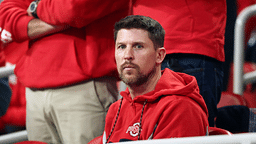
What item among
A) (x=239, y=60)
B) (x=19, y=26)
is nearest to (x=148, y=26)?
(x=19, y=26)

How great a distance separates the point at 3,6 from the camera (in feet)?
5.76

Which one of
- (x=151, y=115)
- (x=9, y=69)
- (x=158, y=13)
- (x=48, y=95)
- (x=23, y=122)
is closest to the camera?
(x=151, y=115)

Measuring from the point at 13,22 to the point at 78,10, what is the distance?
0.40 m

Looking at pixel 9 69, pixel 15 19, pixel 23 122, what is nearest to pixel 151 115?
pixel 15 19

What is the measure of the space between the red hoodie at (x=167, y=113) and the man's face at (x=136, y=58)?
68mm

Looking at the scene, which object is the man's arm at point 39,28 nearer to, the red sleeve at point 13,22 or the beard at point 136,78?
the red sleeve at point 13,22

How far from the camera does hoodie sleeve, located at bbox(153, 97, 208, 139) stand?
3.69 feet

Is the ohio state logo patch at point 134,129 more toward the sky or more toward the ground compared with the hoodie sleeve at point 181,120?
more toward the ground

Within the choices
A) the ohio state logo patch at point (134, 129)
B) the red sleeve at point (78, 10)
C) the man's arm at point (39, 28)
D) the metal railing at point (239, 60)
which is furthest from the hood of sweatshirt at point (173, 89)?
the metal railing at point (239, 60)

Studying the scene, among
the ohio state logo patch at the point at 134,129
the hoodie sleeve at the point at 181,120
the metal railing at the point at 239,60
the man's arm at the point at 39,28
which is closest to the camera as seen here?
the hoodie sleeve at the point at 181,120

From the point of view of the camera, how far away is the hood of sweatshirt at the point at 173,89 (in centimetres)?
121

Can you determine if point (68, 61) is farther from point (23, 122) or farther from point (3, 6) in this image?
point (23, 122)

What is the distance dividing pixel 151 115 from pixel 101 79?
50 centimetres

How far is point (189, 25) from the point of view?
1.51 metres
